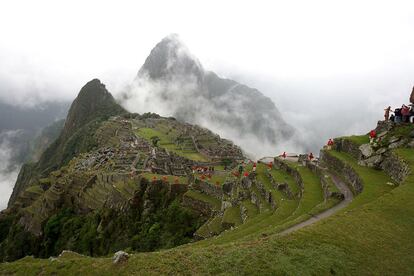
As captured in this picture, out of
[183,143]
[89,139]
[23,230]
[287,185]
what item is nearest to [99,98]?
[89,139]

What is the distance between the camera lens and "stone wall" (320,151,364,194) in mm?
23953

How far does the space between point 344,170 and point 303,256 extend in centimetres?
1613

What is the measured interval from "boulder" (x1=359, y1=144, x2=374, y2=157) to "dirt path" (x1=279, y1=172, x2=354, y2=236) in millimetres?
2615

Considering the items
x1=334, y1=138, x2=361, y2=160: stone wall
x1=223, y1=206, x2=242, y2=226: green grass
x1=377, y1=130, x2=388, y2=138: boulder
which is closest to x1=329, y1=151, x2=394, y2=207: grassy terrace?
x1=334, y1=138, x2=361, y2=160: stone wall

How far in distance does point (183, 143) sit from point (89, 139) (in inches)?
1274

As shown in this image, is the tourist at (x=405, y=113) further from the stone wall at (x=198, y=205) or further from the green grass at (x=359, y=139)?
the stone wall at (x=198, y=205)

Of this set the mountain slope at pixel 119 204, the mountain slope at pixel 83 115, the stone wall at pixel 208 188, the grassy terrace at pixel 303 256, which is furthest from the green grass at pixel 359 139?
the mountain slope at pixel 83 115

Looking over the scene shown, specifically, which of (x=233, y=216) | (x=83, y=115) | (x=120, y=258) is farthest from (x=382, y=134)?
(x=83, y=115)

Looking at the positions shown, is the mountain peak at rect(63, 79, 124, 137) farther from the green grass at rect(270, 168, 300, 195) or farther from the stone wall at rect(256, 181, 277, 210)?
the stone wall at rect(256, 181, 277, 210)

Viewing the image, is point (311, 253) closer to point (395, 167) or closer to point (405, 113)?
point (395, 167)

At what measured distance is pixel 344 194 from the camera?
78.6 ft

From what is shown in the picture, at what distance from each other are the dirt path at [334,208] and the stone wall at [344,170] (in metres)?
0.46

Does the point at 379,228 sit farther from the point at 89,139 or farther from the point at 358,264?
the point at 89,139

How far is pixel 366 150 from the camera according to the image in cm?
2689
